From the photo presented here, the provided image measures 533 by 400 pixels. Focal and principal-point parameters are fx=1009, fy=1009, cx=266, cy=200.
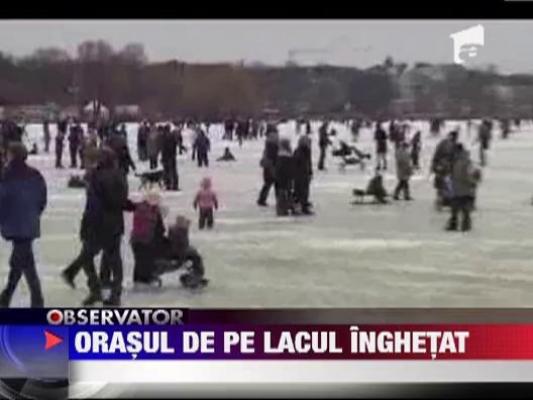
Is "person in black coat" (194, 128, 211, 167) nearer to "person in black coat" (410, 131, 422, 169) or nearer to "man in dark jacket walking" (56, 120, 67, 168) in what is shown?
"man in dark jacket walking" (56, 120, 67, 168)

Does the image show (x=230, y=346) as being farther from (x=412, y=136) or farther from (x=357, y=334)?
(x=412, y=136)

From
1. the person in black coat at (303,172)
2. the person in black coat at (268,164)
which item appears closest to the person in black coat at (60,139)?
the person in black coat at (268,164)

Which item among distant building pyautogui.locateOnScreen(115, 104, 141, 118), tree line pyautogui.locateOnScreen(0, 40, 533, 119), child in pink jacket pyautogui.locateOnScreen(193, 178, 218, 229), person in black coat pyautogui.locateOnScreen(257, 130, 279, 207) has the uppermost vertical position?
tree line pyautogui.locateOnScreen(0, 40, 533, 119)

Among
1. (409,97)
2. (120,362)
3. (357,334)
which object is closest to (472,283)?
(357,334)

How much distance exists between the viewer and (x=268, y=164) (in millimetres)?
4148

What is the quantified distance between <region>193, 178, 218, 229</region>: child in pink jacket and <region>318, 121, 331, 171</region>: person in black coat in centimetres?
46

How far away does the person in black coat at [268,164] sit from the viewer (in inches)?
163

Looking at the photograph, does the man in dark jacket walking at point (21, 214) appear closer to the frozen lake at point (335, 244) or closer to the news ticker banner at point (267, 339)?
the frozen lake at point (335, 244)

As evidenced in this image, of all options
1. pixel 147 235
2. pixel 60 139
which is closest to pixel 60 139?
pixel 60 139

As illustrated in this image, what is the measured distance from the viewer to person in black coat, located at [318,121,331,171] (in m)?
4.10

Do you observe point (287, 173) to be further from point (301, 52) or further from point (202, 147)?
point (301, 52)

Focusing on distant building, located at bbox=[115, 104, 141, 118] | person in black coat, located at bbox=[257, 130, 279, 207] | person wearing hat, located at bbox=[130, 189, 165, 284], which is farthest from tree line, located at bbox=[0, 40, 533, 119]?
person wearing hat, located at bbox=[130, 189, 165, 284]

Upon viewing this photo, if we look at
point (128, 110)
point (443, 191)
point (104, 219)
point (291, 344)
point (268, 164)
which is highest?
point (128, 110)

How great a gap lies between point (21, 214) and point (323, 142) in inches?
49.7
